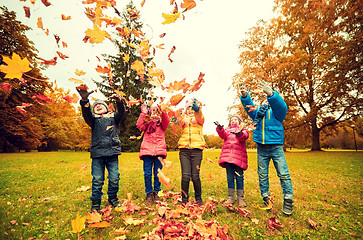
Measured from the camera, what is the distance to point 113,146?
3.07 meters

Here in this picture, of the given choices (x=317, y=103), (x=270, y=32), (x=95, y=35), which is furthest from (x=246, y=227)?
(x=270, y=32)

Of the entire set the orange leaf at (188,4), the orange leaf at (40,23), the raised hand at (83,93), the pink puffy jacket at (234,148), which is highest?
the orange leaf at (188,4)

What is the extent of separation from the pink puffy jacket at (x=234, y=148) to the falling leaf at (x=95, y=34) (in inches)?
105

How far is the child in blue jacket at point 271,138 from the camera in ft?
9.79

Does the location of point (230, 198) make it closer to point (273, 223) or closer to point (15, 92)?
point (273, 223)

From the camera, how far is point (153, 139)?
3461mm

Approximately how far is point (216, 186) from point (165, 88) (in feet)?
12.2

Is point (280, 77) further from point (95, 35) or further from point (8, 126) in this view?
point (8, 126)

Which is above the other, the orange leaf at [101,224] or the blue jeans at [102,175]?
the blue jeans at [102,175]

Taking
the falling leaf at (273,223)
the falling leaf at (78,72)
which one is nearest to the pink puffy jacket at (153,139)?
the falling leaf at (78,72)

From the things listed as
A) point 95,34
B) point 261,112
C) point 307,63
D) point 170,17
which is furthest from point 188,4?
point 307,63

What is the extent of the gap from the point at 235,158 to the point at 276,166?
74cm

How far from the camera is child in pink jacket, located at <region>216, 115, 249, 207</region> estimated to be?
3385 millimetres

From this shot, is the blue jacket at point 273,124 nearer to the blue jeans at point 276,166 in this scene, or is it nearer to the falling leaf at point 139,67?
the blue jeans at point 276,166
